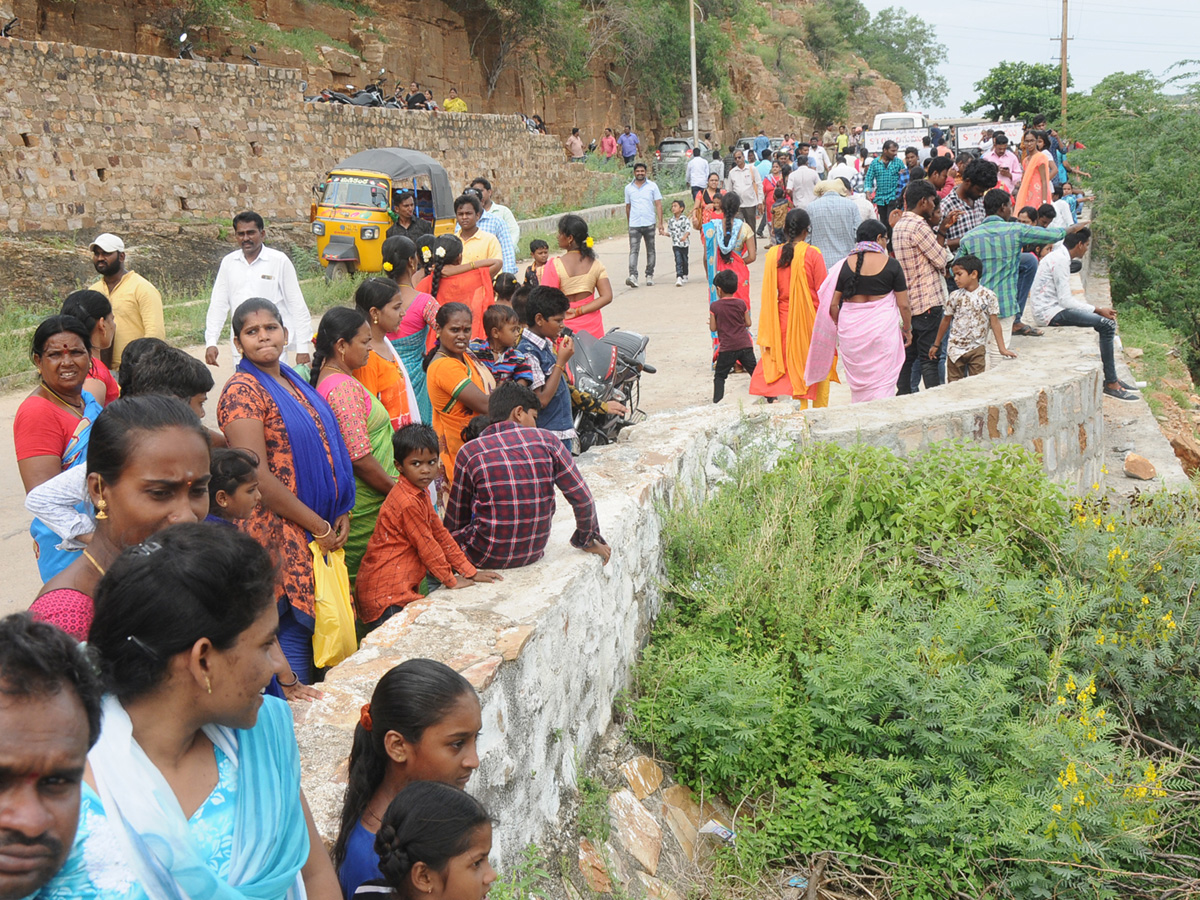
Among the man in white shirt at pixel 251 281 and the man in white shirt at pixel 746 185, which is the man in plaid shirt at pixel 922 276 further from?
the man in white shirt at pixel 746 185

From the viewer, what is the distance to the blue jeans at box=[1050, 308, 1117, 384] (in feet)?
28.4

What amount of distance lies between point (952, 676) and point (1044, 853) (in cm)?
72

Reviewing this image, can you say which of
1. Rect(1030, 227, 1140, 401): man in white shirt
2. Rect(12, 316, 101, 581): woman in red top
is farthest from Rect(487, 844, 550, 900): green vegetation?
Rect(1030, 227, 1140, 401): man in white shirt

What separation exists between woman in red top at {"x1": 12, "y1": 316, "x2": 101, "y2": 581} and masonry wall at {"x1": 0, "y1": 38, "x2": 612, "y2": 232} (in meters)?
12.2

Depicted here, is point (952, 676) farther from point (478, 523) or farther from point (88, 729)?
point (88, 729)

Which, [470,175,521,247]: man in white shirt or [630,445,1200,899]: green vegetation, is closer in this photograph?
[630,445,1200,899]: green vegetation

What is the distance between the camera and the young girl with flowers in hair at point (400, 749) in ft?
7.11

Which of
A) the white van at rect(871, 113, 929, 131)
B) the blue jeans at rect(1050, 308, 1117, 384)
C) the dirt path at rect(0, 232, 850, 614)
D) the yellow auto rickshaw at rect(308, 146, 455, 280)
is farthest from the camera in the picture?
the white van at rect(871, 113, 929, 131)

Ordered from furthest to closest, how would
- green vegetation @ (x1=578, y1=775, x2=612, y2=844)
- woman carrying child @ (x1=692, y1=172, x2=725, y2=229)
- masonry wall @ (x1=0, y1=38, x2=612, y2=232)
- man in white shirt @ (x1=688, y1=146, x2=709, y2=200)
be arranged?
man in white shirt @ (x1=688, y1=146, x2=709, y2=200) < masonry wall @ (x1=0, y1=38, x2=612, y2=232) < woman carrying child @ (x1=692, y1=172, x2=725, y2=229) < green vegetation @ (x1=578, y1=775, x2=612, y2=844)

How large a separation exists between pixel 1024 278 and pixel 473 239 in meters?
4.83

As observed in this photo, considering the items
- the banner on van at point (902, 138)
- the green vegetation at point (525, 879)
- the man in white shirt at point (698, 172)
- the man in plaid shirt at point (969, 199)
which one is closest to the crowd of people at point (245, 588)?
the green vegetation at point (525, 879)

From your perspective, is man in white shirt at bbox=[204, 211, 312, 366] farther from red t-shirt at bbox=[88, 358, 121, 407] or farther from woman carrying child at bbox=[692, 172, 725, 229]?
woman carrying child at bbox=[692, 172, 725, 229]

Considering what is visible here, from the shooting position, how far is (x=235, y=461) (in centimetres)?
283

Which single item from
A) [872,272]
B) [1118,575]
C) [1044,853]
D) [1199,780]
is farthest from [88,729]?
[872,272]
